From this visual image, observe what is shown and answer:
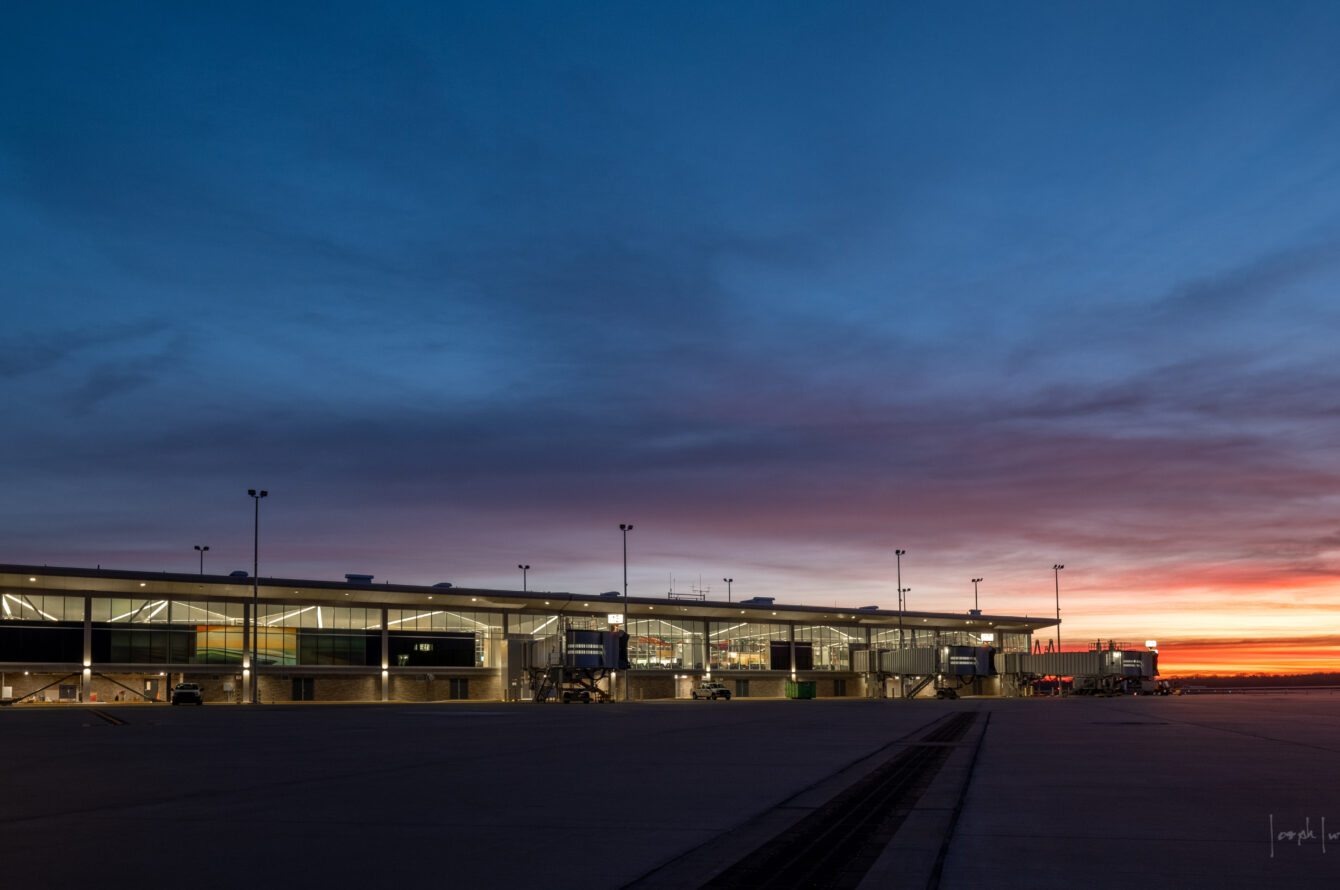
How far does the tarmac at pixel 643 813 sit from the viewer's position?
10180 millimetres

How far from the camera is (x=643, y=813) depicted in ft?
46.6

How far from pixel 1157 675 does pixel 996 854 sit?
13797 cm

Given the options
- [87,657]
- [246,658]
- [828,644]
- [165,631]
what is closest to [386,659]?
[246,658]

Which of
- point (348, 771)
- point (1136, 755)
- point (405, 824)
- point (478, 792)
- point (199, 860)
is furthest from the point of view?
point (1136, 755)

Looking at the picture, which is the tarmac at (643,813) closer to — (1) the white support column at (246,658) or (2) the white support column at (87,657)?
(2) the white support column at (87,657)

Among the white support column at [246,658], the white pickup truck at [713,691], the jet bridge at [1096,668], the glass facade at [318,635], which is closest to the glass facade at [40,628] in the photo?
the white support column at [246,658]

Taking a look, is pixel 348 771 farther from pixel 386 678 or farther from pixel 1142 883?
pixel 386 678

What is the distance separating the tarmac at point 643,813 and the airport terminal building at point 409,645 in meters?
65.7

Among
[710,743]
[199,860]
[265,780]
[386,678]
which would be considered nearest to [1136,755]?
[710,743]

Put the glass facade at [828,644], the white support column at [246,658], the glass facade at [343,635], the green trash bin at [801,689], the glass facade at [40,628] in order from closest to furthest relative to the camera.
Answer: the glass facade at [40,628], the glass facade at [343,635], the white support column at [246,658], the green trash bin at [801,689], the glass facade at [828,644]

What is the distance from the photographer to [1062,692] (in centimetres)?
14162

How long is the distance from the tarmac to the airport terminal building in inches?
2588

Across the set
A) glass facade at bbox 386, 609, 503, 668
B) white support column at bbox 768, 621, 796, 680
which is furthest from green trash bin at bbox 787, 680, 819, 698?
glass facade at bbox 386, 609, 503, 668

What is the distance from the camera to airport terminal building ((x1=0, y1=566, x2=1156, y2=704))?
90438 millimetres
